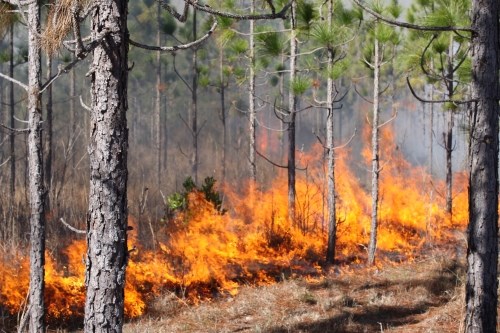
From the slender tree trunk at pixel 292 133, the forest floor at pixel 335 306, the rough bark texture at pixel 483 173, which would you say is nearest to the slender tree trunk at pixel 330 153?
the forest floor at pixel 335 306

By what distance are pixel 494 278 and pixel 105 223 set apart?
3411 millimetres

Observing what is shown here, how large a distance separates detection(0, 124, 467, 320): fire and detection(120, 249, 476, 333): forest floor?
404 mm

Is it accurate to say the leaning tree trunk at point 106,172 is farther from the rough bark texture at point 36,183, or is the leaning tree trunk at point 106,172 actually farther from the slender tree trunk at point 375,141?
the slender tree trunk at point 375,141

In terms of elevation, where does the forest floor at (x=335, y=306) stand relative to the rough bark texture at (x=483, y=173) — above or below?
below

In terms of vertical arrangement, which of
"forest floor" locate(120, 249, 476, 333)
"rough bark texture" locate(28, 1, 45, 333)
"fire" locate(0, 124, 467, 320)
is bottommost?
"forest floor" locate(120, 249, 476, 333)

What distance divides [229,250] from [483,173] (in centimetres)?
705

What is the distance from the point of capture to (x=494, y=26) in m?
4.81

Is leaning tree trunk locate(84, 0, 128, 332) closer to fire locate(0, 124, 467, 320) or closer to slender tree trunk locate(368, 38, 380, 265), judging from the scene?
fire locate(0, 124, 467, 320)

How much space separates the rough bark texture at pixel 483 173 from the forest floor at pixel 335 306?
156 centimetres

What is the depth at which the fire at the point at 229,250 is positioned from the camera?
28.9 ft

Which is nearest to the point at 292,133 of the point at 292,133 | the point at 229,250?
the point at 292,133

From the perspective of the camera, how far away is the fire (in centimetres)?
880

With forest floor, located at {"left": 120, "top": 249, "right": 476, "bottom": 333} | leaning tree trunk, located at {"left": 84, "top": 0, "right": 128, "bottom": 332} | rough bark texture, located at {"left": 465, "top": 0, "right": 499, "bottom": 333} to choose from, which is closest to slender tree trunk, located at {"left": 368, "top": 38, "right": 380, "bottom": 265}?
forest floor, located at {"left": 120, "top": 249, "right": 476, "bottom": 333}

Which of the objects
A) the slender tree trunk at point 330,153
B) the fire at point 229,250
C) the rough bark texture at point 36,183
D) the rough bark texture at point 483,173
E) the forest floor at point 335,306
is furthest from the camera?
the slender tree trunk at point 330,153
